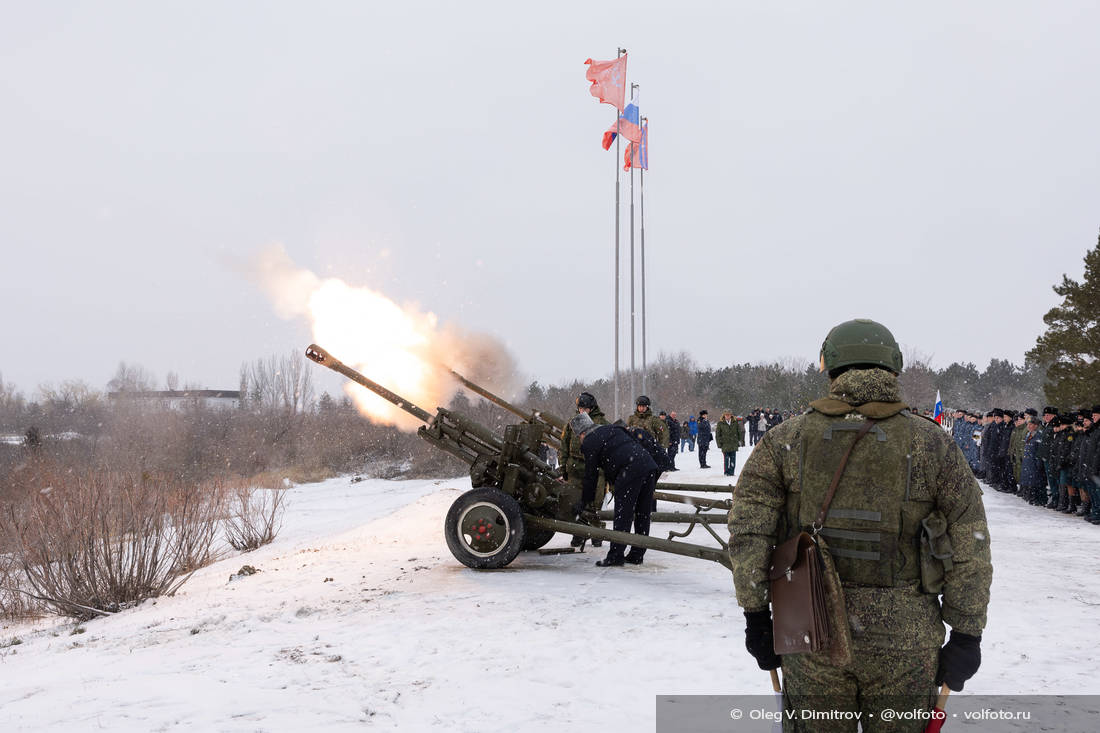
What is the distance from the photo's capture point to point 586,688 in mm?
5113

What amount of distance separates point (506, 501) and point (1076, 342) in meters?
25.6

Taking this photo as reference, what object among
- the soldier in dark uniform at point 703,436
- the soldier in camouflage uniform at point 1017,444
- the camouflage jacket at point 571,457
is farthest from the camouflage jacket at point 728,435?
the camouflage jacket at point 571,457

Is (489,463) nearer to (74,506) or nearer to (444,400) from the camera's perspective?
(444,400)

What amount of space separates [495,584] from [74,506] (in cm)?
653

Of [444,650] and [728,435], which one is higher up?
[728,435]

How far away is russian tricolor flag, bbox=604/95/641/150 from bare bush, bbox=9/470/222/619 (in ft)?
59.1

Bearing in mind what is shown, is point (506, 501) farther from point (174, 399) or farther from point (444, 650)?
point (174, 399)

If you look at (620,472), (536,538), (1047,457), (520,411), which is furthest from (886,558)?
(1047,457)

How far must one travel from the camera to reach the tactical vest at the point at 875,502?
277cm

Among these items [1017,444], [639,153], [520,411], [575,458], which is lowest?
[575,458]

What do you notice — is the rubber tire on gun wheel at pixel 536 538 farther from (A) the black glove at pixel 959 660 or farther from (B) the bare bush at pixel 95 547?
(A) the black glove at pixel 959 660

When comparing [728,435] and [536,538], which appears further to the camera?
[728,435]

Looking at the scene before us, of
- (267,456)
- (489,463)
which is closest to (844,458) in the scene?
(489,463)

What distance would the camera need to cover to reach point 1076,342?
26.0 meters
